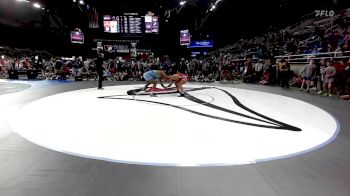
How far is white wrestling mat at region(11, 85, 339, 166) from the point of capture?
3.22 m

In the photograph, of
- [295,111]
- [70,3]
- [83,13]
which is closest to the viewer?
[295,111]

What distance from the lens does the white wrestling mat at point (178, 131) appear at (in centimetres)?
322

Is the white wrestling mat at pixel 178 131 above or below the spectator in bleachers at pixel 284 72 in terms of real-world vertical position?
below

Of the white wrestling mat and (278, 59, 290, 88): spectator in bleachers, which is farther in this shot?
(278, 59, 290, 88): spectator in bleachers

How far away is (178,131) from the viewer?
13.9 feet

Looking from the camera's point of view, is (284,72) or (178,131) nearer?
(178,131)

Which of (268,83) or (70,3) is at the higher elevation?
(70,3)

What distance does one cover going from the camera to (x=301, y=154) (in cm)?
323

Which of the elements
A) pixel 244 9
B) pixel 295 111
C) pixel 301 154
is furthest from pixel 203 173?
pixel 244 9

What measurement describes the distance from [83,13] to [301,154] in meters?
29.0

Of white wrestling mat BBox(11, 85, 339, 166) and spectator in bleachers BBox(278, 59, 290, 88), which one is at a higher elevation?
spectator in bleachers BBox(278, 59, 290, 88)

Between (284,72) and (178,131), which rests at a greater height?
(284,72)

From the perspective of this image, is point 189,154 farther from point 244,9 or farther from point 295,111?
point 244,9

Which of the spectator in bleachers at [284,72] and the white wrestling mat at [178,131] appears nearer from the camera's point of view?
the white wrestling mat at [178,131]
